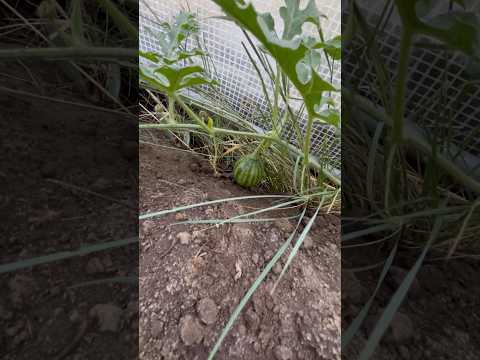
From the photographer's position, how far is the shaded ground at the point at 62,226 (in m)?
0.30

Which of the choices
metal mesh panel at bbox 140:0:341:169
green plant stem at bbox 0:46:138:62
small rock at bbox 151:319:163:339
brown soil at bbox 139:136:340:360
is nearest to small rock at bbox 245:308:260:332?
brown soil at bbox 139:136:340:360

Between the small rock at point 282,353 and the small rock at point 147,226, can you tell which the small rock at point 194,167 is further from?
the small rock at point 282,353

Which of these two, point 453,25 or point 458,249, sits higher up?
point 453,25

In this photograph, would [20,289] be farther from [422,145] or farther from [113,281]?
[422,145]

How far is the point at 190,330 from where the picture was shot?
0.38 metres

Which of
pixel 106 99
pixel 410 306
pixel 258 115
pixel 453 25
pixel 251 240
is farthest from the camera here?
pixel 258 115

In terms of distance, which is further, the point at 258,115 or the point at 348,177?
the point at 258,115

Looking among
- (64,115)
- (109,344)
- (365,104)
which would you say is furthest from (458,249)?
(64,115)

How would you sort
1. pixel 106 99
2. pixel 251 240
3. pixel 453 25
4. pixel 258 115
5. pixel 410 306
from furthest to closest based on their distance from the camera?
pixel 258 115
pixel 106 99
pixel 251 240
pixel 410 306
pixel 453 25

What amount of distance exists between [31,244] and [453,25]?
446mm

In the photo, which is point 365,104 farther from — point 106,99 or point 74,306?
point 106,99

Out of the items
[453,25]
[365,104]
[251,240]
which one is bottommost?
[251,240]

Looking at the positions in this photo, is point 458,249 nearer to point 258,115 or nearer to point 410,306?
point 410,306

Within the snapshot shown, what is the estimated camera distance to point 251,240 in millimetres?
540
